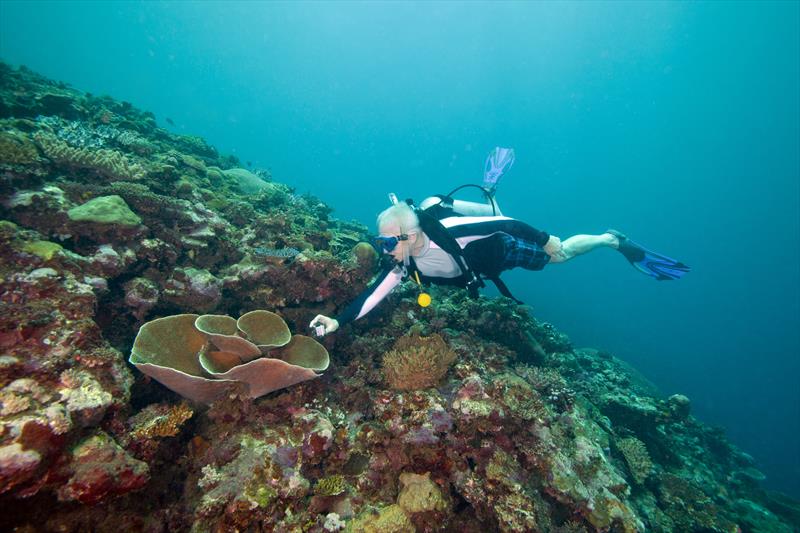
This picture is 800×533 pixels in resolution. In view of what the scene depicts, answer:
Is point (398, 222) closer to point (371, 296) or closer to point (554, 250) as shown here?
point (371, 296)

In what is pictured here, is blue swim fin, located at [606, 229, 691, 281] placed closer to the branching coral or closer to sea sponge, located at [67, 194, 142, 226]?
sea sponge, located at [67, 194, 142, 226]

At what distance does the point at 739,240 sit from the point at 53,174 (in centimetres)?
15478

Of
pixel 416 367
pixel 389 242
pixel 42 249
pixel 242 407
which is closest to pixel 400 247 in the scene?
pixel 389 242

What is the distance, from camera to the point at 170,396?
374 centimetres

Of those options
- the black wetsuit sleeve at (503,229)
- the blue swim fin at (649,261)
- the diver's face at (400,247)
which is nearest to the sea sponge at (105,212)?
the diver's face at (400,247)

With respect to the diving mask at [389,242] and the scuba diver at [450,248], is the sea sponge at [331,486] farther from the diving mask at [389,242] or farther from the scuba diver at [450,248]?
the diving mask at [389,242]

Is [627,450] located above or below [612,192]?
below

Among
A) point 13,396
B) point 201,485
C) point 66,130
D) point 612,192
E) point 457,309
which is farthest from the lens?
point 612,192

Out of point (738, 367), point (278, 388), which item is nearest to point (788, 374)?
point (738, 367)

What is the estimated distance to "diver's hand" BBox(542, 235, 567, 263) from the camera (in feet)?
22.4

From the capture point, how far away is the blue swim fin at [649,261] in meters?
7.98

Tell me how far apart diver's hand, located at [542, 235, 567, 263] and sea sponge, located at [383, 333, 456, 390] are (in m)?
3.53

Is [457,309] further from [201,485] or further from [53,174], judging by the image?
[53,174]

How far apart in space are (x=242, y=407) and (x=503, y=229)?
504 centimetres
